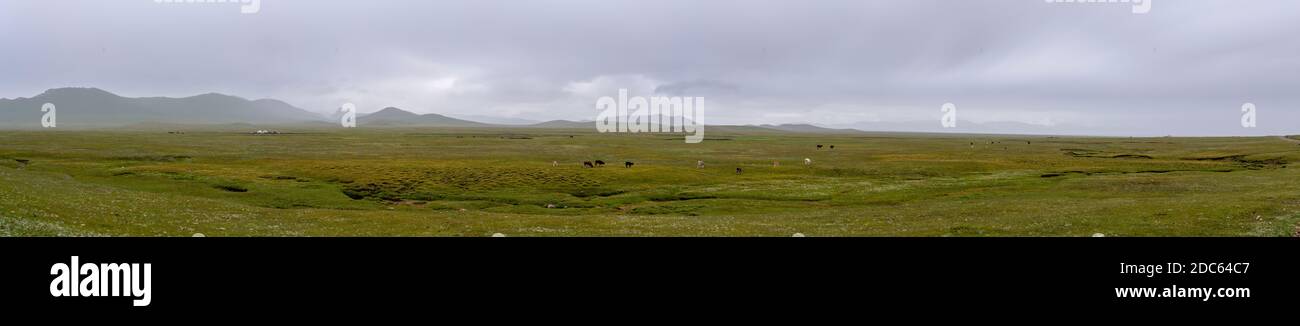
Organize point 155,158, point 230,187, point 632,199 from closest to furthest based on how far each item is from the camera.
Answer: point 632,199 < point 230,187 < point 155,158

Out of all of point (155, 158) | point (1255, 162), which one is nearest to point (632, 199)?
point (155, 158)

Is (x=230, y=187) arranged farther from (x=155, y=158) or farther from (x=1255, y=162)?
(x=1255, y=162)

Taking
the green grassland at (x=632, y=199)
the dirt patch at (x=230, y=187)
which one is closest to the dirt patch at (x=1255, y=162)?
the green grassland at (x=632, y=199)

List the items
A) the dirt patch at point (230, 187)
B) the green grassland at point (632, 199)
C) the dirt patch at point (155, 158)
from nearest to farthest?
the green grassland at point (632, 199)
the dirt patch at point (230, 187)
the dirt patch at point (155, 158)

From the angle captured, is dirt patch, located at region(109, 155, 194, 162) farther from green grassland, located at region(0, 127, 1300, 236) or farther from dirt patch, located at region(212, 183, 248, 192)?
dirt patch, located at region(212, 183, 248, 192)

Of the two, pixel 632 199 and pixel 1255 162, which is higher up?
pixel 1255 162

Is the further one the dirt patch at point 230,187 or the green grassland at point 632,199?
the dirt patch at point 230,187

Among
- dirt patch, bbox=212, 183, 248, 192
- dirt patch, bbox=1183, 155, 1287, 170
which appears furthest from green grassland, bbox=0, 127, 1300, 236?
dirt patch, bbox=1183, 155, 1287, 170

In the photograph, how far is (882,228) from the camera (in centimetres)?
3372

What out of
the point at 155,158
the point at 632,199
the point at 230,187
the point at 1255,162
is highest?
the point at 155,158

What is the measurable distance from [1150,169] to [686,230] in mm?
82986

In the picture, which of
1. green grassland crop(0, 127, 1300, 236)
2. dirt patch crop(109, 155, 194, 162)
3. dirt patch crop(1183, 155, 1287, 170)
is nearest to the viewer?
green grassland crop(0, 127, 1300, 236)

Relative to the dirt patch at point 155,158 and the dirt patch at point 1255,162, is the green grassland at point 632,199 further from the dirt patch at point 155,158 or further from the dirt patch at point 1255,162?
the dirt patch at point 1255,162
